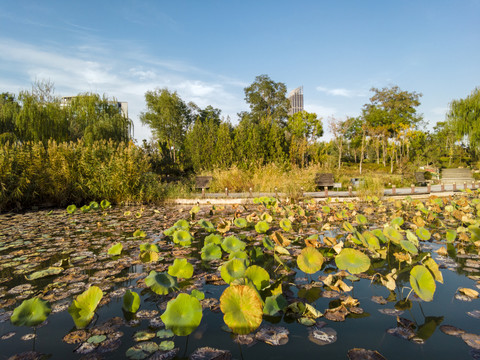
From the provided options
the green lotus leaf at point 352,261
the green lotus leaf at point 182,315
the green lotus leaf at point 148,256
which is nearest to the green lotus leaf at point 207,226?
the green lotus leaf at point 148,256

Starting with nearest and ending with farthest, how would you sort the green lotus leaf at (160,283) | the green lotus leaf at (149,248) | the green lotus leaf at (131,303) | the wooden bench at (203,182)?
the green lotus leaf at (131,303) < the green lotus leaf at (160,283) < the green lotus leaf at (149,248) < the wooden bench at (203,182)

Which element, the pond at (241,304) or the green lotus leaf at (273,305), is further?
the green lotus leaf at (273,305)

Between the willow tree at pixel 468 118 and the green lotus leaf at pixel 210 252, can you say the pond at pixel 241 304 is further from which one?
the willow tree at pixel 468 118

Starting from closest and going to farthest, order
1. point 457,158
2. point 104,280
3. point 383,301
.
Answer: point 383,301 < point 104,280 < point 457,158

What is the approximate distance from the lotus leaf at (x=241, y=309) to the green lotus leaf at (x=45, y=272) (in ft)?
6.27

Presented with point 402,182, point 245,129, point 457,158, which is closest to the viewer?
point 402,182

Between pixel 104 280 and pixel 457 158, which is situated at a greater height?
pixel 457 158

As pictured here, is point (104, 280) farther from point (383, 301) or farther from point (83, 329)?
point (383, 301)

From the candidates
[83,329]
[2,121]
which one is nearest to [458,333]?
[83,329]

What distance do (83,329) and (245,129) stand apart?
15651mm

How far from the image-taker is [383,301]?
188 centimetres

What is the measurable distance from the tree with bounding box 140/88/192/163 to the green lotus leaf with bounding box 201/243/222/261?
838 inches

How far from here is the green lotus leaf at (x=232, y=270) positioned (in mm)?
1854

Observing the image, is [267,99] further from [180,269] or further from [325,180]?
[180,269]
